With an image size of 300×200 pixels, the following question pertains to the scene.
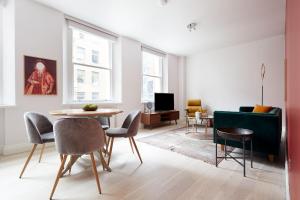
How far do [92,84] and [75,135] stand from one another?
281 centimetres

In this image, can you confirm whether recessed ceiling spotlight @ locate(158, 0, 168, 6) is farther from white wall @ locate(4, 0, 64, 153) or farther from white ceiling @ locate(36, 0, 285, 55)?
white wall @ locate(4, 0, 64, 153)

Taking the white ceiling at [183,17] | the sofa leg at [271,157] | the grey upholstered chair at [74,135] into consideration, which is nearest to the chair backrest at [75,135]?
the grey upholstered chair at [74,135]

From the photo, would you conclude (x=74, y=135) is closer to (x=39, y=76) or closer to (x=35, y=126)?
(x=35, y=126)

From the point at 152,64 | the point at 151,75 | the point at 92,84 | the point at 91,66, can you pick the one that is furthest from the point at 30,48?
the point at 152,64

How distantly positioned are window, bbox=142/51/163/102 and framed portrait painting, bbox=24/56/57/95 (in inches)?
117

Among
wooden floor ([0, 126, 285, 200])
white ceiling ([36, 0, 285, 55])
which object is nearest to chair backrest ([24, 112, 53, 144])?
wooden floor ([0, 126, 285, 200])

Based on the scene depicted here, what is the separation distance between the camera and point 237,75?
5.55 metres

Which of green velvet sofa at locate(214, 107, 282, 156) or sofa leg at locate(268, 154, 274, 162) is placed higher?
green velvet sofa at locate(214, 107, 282, 156)

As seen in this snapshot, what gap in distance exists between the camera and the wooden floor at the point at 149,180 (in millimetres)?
1693

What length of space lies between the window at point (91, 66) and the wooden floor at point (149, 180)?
6.04ft

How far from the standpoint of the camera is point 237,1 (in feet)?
9.63

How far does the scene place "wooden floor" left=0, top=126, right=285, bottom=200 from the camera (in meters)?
1.69

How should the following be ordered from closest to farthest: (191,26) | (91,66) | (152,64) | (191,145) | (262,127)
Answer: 1. (262,127)
2. (191,145)
3. (191,26)
4. (91,66)
5. (152,64)

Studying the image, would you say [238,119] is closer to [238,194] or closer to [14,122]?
[238,194]
